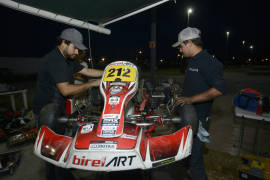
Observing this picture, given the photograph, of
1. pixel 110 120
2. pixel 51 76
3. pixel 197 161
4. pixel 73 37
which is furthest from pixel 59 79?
pixel 197 161

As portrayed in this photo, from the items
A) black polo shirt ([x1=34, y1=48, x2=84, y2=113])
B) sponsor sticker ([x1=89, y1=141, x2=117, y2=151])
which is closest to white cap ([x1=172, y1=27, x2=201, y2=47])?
black polo shirt ([x1=34, y1=48, x2=84, y2=113])

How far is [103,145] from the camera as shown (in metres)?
1.27

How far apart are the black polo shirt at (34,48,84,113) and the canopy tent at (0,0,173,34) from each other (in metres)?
2.03

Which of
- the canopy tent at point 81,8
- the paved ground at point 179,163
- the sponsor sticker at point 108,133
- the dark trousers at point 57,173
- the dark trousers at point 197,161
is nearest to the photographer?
the sponsor sticker at point 108,133

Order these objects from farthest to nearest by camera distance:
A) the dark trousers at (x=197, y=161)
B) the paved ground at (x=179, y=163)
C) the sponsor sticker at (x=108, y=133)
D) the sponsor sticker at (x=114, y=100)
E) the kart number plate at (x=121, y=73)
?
the paved ground at (x=179, y=163) → the dark trousers at (x=197, y=161) → the kart number plate at (x=121, y=73) → the sponsor sticker at (x=114, y=100) → the sponsor sticker at (x=108, y=133)

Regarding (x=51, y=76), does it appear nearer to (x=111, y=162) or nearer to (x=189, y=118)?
(x=111, y=162)

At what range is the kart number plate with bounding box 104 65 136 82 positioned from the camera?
1941mm

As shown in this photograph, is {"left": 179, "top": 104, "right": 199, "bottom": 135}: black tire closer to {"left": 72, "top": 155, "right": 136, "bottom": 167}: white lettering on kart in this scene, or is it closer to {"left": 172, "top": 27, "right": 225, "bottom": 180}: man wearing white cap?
{"left": 172, "top": 27, "right": 225, "bottom": 180}: man wearing white cap

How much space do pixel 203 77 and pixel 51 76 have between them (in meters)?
1.97

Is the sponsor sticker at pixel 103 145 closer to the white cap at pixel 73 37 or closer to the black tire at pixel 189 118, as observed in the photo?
the black tire at pixel 189 118

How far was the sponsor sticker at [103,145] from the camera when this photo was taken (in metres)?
1.25

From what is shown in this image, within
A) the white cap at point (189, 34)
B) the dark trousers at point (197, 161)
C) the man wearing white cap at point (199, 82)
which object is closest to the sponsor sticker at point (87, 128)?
the man wearing white cap at point (199, 82)

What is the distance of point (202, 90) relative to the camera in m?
2.17

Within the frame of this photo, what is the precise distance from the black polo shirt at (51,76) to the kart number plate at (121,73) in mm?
489
